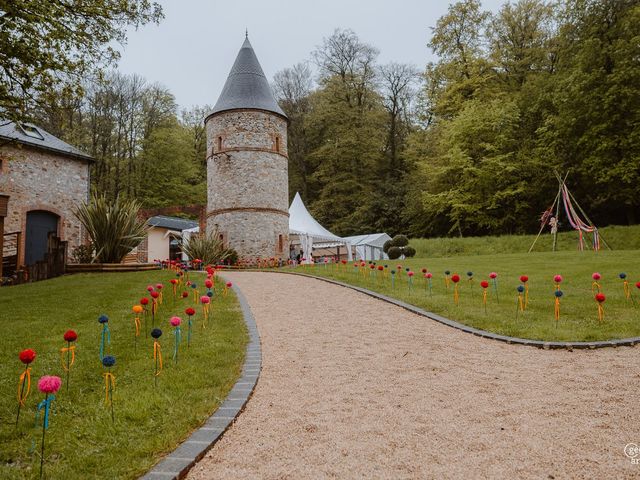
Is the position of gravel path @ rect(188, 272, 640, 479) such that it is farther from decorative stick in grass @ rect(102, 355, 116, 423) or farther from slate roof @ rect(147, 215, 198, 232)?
slate roof @ rect(147, 215, 198, 232)

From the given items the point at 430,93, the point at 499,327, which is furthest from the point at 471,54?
the point at 499,327

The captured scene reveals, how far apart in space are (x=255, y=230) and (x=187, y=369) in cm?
1852

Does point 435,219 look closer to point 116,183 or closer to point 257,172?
point 257,172

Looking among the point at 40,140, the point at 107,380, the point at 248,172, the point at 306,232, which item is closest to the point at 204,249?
the point at 248,172

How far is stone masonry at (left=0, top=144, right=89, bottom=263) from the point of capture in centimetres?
1786

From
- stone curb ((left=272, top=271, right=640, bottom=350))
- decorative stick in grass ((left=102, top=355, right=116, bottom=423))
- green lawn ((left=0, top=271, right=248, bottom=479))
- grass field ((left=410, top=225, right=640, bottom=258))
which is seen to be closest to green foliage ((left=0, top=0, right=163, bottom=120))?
green lawn ((left=0, top=271, right=248, bottom=479))

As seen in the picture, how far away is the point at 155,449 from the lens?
3152 millimetres

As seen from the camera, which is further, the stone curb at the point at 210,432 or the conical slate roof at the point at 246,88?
the conical slate roof at the point at 246,88

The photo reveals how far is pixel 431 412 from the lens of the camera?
153 inches

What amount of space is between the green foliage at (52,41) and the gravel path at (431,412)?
6902 mm

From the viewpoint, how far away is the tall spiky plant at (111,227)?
13984 millimetres

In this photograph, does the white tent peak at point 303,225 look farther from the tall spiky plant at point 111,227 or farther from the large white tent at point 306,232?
the tall spiky plant at point 111,227

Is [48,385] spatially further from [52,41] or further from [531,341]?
[52,41]

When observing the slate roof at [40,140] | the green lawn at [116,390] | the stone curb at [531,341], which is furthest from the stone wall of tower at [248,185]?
the stone curb at [531,341]
